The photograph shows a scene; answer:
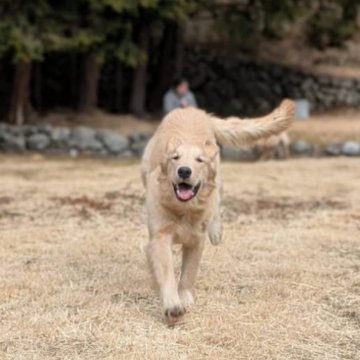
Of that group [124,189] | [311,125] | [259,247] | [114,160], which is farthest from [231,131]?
[311,125]

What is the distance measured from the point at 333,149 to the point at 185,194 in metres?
10.3

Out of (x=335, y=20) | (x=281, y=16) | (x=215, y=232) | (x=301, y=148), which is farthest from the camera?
(x=335, y=20)

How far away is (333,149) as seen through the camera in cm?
1413

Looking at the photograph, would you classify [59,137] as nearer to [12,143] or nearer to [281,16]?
[12,143]

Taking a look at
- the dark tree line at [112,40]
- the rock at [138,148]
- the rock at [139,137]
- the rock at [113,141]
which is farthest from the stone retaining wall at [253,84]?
the rock at [113,141]

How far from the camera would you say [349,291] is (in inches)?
201

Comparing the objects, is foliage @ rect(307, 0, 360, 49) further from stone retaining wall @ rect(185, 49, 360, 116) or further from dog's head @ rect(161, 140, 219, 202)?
dog's head @ rect(161, 140, 219, 202)

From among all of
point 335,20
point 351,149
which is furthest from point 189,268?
point 335,20

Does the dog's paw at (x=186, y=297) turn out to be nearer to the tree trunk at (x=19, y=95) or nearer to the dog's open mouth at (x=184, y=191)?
the dog's open mouth at (x=184, y=191)

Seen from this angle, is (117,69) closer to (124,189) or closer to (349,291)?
(124,189)

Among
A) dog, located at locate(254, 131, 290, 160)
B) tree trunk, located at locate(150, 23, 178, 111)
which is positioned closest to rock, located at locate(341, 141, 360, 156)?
dog, located at locate(254, 131, 290, 160)

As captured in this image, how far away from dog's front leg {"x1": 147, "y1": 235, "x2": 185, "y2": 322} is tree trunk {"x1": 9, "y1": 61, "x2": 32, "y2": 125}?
10470mm

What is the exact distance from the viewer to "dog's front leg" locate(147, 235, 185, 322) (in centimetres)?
425

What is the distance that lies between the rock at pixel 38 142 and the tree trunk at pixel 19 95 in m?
0.72
